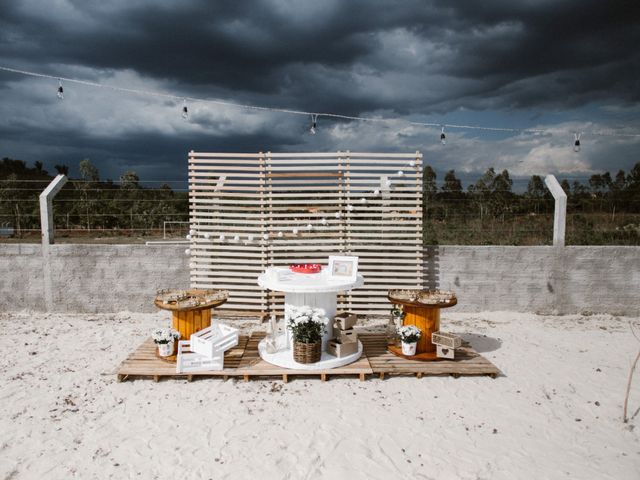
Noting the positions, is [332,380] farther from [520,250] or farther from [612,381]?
[520,250]

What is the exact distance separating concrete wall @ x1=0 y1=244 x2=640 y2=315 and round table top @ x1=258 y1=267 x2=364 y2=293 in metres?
3.07

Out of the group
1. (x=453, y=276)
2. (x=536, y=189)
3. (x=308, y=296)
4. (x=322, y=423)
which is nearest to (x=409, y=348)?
(x=308, y=296)

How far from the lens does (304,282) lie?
539cm

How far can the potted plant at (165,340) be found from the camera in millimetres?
5430

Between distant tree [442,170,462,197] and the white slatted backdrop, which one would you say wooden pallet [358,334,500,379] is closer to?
the white slatted backdrop

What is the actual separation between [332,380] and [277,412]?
3.24 feet

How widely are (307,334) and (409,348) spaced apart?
1.43 m

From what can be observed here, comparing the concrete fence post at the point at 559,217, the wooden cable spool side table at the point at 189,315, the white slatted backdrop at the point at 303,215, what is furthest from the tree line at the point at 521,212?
the wooden cable spool side table at the point at 189,315

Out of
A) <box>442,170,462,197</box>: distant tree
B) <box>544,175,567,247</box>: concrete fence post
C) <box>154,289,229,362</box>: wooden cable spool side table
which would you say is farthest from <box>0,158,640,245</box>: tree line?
<box>154,289,229,362</box>: wooden cable spool side table

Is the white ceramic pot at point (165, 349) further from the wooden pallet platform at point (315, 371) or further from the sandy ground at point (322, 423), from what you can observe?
the sandy ground at point (322, 423)

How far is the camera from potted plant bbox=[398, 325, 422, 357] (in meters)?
5.58

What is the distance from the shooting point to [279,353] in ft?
18.4

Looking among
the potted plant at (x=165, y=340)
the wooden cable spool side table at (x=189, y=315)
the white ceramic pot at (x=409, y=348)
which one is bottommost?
the white ceramic pot at (x=409, y=348)

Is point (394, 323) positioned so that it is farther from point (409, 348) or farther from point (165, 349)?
point (165, 349)
